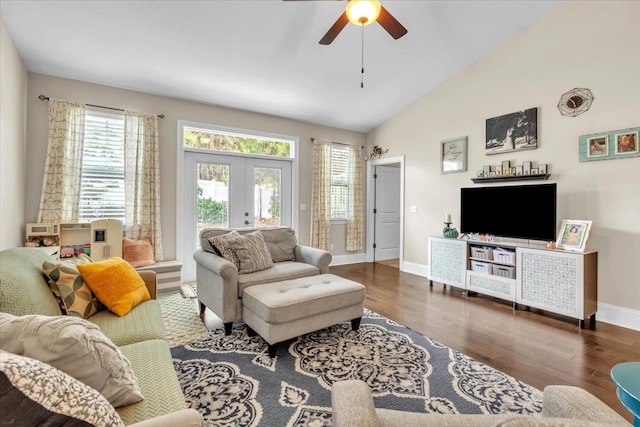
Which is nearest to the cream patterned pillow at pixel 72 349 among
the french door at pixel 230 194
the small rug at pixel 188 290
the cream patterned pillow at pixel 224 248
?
the cream patterned pillow at pixel 224 248

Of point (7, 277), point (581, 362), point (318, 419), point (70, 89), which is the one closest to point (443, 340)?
point (581, 362)

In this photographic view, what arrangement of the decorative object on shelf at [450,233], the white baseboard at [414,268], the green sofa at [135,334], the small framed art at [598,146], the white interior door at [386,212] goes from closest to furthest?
1. the green sofa at [135,334]
2. the small framed art at [598,146]
3. the decorative object on shelf at [450,233]
4. the white baseboard at [414,268]
5. the white interior door at [386,212]

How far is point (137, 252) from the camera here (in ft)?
12.5

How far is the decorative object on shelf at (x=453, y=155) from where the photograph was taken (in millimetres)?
4414

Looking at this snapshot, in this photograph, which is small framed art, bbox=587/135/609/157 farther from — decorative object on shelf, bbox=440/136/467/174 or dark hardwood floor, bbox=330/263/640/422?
dark hardwood floor, bbox=330/263/640/422

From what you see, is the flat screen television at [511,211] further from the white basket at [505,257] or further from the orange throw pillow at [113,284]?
the orange throw pillow at [113,284]

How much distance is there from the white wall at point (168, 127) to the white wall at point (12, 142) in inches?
4.2

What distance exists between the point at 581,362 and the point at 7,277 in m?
3.66

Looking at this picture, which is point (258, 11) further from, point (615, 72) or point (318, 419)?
point (615, 72)

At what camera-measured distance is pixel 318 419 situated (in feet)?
5.37

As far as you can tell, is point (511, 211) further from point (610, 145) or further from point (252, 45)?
point (252, 45)

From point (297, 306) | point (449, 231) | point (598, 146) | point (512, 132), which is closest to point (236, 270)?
point (297, 306)

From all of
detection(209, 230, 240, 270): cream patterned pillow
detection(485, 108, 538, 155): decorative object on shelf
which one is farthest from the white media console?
detection(209, 230, 240, 270): cream patterned pillow

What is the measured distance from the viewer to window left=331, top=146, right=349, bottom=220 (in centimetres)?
586
